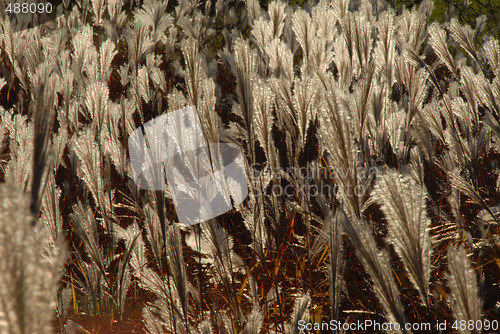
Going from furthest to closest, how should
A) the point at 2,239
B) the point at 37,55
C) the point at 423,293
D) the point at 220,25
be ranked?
the point at 220,25 < the point at 37,55 < the point at 423,293 < the point at 2,239

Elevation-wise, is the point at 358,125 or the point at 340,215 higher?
the point at 358,125

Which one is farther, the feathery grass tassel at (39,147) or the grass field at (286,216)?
the grass field at (286,216)

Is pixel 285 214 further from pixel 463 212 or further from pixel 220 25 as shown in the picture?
pixel 220 25

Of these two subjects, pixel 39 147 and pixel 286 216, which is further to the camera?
pixel 286 216

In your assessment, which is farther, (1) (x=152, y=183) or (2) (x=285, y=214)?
→ (2) (x=285, y=214)

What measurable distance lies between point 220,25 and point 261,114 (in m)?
5.22

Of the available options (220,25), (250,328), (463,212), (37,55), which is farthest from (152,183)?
(220,25)

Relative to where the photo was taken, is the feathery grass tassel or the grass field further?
the grass field

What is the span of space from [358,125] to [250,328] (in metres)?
0.79

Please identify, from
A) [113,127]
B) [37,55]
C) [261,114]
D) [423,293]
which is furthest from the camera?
[37,55]

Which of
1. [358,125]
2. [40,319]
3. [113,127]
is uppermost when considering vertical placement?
[113,127]

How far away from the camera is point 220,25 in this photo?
623 cm

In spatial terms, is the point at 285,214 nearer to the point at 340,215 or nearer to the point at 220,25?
the point at 340,215

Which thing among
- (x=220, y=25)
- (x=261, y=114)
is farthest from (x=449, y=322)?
(x=220, y=25)
